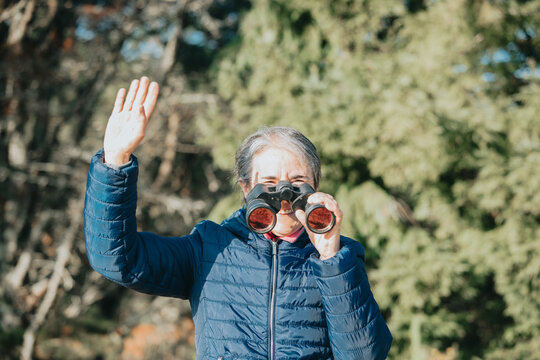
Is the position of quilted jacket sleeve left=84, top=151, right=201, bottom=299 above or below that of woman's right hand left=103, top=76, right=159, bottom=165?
below

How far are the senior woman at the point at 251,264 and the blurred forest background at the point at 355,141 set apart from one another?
301cm

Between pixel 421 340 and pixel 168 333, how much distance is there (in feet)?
19.0

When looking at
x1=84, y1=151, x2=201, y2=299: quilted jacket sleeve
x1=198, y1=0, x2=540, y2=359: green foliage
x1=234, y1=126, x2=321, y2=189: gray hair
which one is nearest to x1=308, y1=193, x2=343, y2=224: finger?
x1=234, y1=126, x2=321, y2=189: gray hair

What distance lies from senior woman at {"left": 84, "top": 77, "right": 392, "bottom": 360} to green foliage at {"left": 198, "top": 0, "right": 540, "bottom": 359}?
3724 mm

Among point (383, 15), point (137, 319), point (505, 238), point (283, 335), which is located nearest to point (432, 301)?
point (505, 238)

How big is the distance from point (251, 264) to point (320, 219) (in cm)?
29

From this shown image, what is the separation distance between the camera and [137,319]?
9.43 m

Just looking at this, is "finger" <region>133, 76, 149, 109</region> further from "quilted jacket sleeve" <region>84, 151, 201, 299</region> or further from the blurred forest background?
the blurred forest background

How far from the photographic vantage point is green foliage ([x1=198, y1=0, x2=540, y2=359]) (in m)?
5.28

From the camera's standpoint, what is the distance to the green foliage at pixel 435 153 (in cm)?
528

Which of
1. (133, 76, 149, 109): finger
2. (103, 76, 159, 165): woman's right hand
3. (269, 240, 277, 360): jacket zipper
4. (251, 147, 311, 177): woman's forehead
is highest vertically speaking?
(133, 76, 149, 109): finger

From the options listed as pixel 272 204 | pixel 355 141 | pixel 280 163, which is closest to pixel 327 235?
pixel 272 204

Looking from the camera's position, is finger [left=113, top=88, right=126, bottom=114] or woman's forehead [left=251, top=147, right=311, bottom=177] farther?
woman's forehead [left=251, top=147, right=311, bottom=177]

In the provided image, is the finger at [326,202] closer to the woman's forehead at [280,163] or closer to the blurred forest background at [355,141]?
the woman's forehead at [280,163]
